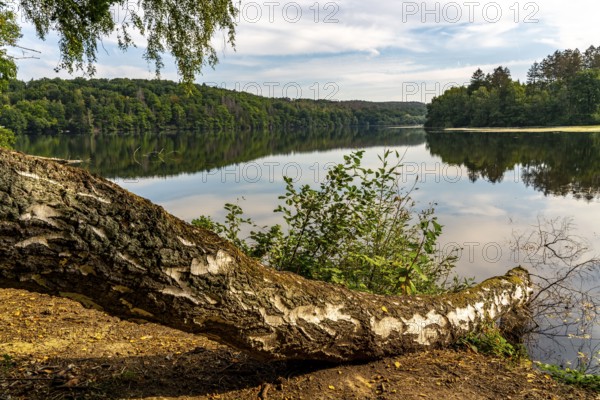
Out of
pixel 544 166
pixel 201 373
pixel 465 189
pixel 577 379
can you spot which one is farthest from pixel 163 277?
pixel 544 166

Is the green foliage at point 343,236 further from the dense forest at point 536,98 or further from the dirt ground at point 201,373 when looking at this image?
the dense forest at point 536,98

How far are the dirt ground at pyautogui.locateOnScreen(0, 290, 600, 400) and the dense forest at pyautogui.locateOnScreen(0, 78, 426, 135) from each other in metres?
33.6

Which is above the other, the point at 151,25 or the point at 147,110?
the point at 147,110

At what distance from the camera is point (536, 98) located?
246 ft

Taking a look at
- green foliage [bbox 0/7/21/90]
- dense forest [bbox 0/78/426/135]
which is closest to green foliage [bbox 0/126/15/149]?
green foliage [bbox 0/7/21/90]

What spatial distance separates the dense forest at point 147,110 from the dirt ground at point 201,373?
33581 mm

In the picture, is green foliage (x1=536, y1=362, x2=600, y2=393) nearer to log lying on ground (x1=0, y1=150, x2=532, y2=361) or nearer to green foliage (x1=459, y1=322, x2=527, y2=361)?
green foliage (x1=459, y1=322, x2=527, y2=361)

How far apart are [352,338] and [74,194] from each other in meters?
2.21

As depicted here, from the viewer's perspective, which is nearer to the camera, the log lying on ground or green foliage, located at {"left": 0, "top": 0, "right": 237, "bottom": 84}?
the log lying on ground

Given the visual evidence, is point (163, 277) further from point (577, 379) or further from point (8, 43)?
point (8, 43)

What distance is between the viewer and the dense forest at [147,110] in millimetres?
63281

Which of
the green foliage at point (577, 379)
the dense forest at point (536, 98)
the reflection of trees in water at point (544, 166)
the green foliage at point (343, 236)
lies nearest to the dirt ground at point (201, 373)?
the green foliage at point (577, 379)

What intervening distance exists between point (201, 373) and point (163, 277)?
1.46 metres

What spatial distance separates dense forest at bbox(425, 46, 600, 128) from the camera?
228 ft
